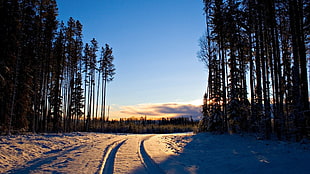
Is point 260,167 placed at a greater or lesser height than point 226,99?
lesser

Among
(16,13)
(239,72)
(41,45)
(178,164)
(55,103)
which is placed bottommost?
(178,164)

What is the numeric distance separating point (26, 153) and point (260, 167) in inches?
410

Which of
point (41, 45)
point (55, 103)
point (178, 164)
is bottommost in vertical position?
point (178, 164)

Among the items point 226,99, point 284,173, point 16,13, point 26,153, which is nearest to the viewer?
point 284,173

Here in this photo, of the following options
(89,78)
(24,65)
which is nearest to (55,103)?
(89,78)

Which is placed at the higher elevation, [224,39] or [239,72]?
[224,39]

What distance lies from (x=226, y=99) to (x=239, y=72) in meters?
3.40

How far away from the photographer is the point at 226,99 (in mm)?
21734

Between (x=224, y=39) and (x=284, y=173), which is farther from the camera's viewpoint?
(x=224, y=39)

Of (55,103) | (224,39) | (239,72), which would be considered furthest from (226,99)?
(55,103)

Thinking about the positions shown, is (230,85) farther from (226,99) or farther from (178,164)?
(178,164)

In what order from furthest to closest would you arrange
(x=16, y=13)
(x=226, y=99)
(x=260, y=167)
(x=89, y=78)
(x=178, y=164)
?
(x=89, y=78)
(x=226, y=99)
(x=16, y=13)
(x=178, y=164)
(x=260, y=167)

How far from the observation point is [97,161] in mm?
8961

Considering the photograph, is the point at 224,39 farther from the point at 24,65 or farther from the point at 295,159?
the point at 24,65
